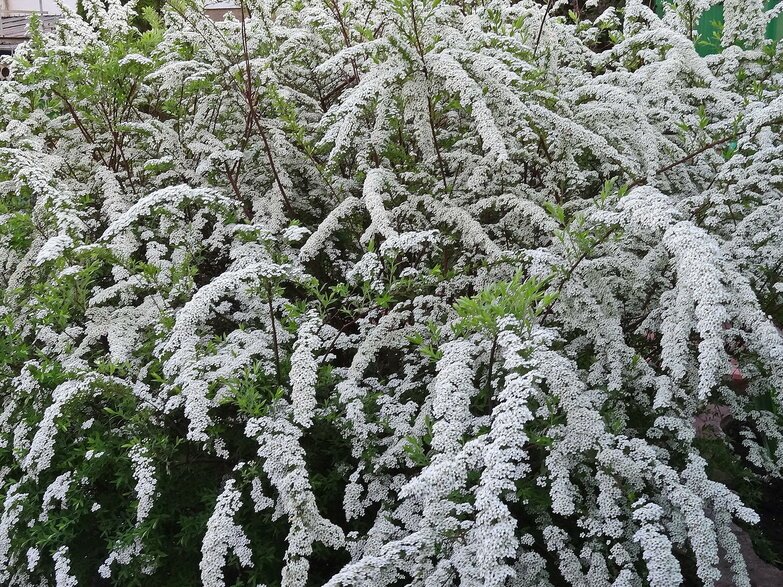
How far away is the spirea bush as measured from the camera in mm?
1682

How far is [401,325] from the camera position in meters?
2.48

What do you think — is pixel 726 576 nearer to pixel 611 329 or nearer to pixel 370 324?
pixel 611 329

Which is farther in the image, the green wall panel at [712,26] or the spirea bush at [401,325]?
the green wall panel at [712,26]

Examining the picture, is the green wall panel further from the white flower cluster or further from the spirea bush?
the white flower cluster

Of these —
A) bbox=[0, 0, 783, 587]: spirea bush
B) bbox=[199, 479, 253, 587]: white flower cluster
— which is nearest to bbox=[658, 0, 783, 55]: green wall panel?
bbox=[0, 0, 783, 587]: spirea bush

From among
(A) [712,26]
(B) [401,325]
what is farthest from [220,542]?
(A) [712,26]

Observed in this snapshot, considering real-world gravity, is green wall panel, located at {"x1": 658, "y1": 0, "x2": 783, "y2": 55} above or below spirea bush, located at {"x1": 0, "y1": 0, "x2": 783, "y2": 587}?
above

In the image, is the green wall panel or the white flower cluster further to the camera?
the green wall panel

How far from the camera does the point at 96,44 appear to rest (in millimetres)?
3146

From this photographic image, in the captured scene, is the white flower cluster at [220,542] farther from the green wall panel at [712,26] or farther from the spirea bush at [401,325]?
the green wall panel at [712,26]

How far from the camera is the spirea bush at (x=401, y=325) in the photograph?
1.68m

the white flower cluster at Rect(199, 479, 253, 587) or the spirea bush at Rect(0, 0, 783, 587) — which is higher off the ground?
the spirea bush at Rect(0, 0, 783, 587)

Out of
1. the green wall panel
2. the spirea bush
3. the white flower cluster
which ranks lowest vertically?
the white flower cluster

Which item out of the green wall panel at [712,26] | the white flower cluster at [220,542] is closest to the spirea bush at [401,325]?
the white flower cluster at [220,542]
